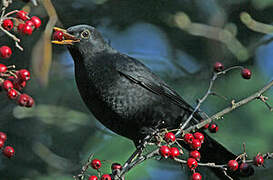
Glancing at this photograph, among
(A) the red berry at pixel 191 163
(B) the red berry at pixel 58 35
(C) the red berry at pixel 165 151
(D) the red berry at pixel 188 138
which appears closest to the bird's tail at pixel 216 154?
(D) the red berry at pixel 188 138

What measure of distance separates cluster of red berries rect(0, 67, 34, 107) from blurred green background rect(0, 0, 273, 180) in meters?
2.92

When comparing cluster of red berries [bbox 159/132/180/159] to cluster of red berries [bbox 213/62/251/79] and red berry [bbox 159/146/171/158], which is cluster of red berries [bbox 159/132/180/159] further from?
cluster of red berries [bbox 213/62/251/79]

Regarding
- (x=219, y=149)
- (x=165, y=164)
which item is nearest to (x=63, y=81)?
(x=165, y=164)

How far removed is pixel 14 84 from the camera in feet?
7.66

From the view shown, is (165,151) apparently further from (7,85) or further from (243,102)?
(7,85)

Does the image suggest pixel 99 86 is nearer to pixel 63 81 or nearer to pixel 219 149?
pixel 219 149

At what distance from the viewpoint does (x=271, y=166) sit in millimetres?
5668

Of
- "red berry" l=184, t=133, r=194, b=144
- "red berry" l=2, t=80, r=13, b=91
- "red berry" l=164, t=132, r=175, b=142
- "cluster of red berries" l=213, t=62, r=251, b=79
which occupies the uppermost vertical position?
"cluster of red berries" l=213, t=62, r=251, b=79

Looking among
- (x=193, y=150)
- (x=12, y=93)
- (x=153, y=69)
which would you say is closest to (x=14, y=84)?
(x=12, y=93)

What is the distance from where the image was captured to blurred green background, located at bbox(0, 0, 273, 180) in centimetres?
551

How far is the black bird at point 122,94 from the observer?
13.1ft

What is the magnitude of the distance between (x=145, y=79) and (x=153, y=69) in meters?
2.33

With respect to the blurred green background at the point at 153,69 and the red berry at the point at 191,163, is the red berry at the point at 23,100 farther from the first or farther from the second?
the blurred green background at the point at 153,69

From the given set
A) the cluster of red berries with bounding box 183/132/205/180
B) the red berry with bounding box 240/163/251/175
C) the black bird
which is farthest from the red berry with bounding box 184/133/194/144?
Result: the black bird
